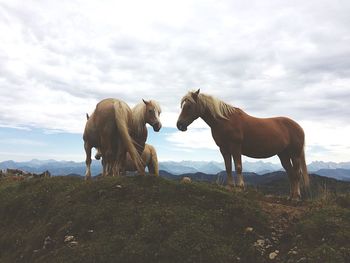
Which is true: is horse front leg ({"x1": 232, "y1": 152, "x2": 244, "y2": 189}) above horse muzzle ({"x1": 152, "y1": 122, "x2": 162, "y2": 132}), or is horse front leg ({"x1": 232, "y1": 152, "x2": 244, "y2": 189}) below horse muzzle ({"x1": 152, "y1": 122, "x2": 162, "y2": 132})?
below

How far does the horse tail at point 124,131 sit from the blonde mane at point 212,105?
226 centimetres

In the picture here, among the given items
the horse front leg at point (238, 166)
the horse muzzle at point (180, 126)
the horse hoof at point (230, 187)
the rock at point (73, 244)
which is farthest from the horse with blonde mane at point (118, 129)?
the rock at point (73, 244)

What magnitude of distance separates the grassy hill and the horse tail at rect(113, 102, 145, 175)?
1008 millimetres

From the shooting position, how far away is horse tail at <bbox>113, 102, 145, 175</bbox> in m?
10.7

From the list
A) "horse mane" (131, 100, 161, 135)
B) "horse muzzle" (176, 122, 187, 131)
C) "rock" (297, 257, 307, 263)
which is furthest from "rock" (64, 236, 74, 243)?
"horse muzzle" (176, 122, 187, 131)

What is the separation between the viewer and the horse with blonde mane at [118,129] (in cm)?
1111

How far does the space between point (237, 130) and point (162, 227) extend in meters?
5.31

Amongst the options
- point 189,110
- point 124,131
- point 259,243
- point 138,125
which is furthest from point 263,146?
point 259,243

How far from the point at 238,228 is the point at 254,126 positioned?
5.26 meters

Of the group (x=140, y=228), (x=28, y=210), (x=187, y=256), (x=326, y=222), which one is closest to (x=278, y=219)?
(x=326, y=222)

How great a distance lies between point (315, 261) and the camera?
631 centimetres

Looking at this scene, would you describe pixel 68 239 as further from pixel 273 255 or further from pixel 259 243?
pixel 273 255

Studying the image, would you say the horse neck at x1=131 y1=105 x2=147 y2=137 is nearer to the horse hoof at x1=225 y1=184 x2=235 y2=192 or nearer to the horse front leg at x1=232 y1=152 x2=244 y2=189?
the horse front leg at x1=232 y1=152 x2=244 y2=189

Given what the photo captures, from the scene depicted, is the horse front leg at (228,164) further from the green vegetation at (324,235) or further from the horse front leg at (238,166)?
the green vegetation at (324,235)
